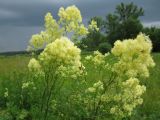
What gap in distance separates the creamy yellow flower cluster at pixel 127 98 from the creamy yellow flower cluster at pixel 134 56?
0.20 metres

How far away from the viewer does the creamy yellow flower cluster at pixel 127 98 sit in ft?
23.6

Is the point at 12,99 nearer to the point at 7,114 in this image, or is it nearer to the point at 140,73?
the point at 7,114

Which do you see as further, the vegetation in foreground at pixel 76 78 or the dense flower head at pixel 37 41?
the dense flower head at pixel 37 41

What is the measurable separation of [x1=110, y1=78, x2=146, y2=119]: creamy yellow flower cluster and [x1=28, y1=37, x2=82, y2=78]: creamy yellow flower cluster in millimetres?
792

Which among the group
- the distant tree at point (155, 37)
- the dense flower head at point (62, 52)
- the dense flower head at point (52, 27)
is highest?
the distant tree at point (155, 37)

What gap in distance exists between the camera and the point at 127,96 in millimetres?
7273

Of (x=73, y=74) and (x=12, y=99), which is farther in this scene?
(x=12, y=99)

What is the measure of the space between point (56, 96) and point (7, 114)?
1015 mm

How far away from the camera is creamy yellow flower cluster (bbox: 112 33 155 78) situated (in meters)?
6.68

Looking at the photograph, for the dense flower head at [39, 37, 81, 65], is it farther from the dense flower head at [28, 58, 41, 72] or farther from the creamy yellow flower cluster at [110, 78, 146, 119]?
the creamy yellow flower cluster at [110, 78, 146, 119]

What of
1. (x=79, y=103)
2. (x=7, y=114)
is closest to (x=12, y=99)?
(x=7, y=114)

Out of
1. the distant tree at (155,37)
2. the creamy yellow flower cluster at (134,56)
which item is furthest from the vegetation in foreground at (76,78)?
the distant tree at (155,37)

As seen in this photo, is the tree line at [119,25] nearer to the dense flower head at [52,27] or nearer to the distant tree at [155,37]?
the distant tree at [155,37]

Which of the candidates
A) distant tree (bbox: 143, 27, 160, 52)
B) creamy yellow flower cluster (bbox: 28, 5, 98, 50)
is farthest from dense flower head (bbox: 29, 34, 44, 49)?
distant tree (bbox: 143, 27, 160, 52)
